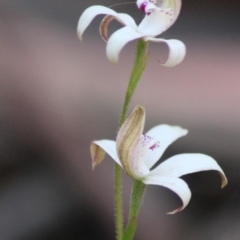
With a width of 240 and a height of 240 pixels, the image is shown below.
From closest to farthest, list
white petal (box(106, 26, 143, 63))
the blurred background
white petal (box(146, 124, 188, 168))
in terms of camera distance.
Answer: white petal (box(106, 26, 143, 63)) < white petal (box(146, 124, 188, 168)) < the blurred background

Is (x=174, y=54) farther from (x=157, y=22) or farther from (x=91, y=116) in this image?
(x=91, y=116)

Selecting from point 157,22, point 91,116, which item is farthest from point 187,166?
point 91,116

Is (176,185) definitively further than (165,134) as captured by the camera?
No

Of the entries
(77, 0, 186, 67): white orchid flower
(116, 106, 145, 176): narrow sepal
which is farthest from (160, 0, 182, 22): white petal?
(116, 106, 145, 176): narrow sepal

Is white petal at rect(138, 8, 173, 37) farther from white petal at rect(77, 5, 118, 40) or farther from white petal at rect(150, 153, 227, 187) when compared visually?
white petal at rect(150, 153, 227, 187)

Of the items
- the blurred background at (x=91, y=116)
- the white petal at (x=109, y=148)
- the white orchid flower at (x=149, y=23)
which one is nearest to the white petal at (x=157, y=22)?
the white orchid flower at (x=149, y=23)

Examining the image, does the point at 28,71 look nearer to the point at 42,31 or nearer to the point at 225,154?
the point at 42,31

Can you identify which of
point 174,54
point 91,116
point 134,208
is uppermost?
point 174,54
